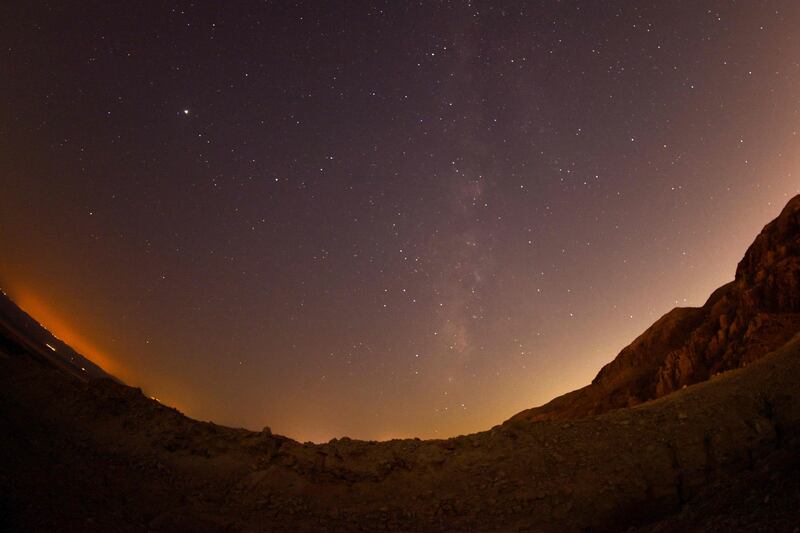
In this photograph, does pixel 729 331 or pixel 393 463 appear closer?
pixel 393 463

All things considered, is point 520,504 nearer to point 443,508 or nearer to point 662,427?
point 443,508

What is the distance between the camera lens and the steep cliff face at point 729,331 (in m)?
26.0

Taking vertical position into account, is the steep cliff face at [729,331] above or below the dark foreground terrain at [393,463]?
above

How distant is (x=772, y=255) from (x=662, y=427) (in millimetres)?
22938

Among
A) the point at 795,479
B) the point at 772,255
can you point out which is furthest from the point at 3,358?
the point at 772,255

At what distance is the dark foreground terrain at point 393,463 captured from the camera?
10492mm

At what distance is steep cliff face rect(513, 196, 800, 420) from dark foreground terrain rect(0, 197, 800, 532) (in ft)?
41.5

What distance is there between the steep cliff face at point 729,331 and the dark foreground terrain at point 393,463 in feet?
41.5

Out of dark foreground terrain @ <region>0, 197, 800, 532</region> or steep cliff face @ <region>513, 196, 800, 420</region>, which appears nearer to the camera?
dark foreground terrain @ <region>0, 197, 800, 532</region>

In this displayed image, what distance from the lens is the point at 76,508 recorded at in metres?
8.32

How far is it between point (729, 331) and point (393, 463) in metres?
27.4

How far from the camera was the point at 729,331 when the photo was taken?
29453 millimetres

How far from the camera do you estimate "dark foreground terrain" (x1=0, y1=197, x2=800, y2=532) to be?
34.4ft

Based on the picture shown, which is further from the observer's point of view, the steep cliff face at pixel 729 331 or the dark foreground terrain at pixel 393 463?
the steep cliff face at pixel 729 331
